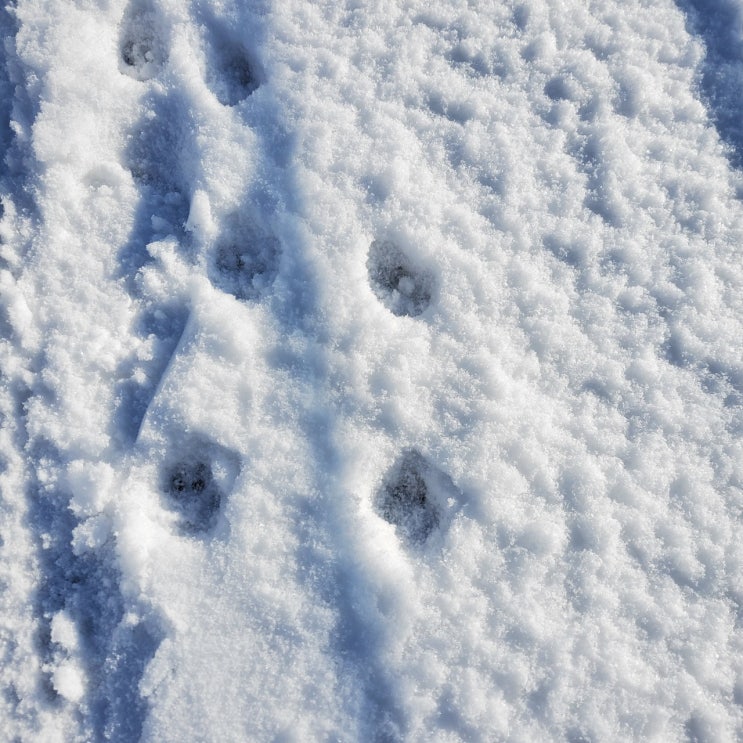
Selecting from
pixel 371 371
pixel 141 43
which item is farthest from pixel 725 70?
pixel 141 43

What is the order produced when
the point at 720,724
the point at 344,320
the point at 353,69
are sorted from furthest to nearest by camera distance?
the point at 353,69, the point at 344,320, the point at 720,724

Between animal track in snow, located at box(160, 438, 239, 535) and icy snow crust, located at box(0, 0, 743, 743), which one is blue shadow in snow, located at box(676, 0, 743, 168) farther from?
animal track in snow, located at box(160, 438, 239, 535)

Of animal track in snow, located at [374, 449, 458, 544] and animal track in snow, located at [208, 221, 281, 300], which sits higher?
→ animal track in snow, located at [208, 221, 281, 300]

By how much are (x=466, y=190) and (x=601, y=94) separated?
397 mm

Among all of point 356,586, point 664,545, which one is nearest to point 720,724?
point 664,545

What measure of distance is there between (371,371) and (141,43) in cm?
98

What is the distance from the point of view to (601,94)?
54.3 inches

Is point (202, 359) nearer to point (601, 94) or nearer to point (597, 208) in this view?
point (597, 208)

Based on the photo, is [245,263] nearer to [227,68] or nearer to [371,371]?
[371,371]

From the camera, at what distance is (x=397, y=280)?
1.34 m

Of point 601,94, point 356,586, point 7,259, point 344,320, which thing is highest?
point 601,94

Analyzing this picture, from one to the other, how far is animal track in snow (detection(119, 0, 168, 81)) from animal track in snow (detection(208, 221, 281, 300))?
1.53ft

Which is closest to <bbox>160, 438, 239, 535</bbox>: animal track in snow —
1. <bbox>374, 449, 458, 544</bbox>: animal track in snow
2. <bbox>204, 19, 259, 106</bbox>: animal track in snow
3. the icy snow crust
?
the icy snow crust

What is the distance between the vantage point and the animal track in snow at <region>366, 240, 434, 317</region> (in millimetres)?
1331
